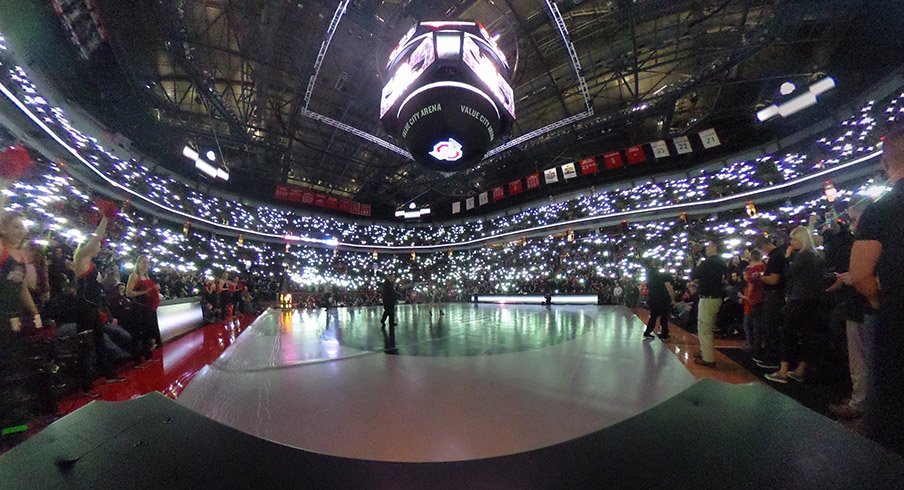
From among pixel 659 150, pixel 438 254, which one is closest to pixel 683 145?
pixel 659 150

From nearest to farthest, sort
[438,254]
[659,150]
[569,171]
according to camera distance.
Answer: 1. [659,150]
2. [569,171]
3. [438,254]

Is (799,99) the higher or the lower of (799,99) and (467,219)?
the lower

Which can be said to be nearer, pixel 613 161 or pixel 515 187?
pixel 613 161

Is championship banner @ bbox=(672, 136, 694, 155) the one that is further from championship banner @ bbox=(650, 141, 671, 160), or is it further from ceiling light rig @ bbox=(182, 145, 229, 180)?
ceiling light rig @ bbox=(182, 145, 229, 180)

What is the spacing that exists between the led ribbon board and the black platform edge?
12.4ft

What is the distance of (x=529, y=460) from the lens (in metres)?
0.70

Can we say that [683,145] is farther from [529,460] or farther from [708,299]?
[529,460]

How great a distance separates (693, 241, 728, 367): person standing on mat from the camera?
2879 millimetres

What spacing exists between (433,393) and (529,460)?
173cm

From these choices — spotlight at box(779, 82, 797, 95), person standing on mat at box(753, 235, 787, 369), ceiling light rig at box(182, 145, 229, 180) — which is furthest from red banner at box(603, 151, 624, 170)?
ceiling light rig at box(182, 145, 229, 180)

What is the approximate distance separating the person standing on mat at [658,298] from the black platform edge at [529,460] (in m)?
3.88

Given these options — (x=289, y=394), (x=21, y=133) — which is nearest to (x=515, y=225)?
(x=289, y=394)

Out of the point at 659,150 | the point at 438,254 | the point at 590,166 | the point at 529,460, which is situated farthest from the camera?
the point at 438,254

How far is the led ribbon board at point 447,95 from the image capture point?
148 inches
